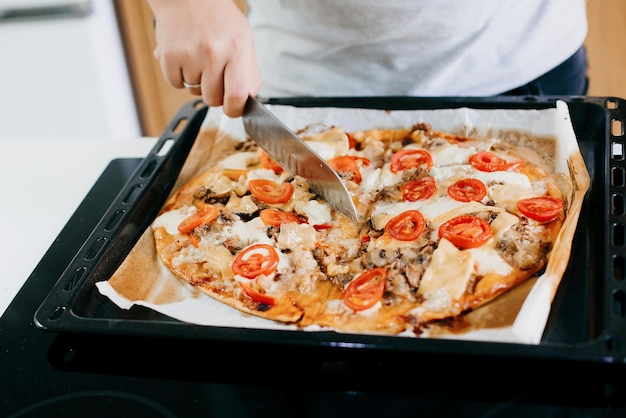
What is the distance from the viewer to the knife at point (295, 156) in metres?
1.60

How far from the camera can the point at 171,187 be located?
1.84 m

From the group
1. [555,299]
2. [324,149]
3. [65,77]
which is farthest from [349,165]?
[65,77]

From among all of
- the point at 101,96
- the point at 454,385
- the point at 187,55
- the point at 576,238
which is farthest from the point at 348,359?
the point at 101,96

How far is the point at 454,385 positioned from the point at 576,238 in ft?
1.53

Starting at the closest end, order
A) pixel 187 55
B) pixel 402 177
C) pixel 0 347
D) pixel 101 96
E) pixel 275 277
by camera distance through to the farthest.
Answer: pixel 0 347
pixel 275 277
pixel 187 55
pixel 402 177
pixel 101 96

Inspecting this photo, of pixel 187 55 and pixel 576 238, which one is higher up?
pixel 187 55

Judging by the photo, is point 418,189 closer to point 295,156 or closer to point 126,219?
point 295,156

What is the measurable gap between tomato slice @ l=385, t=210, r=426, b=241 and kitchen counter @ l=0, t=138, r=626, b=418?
1.17ft

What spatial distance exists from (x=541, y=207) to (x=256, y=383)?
29.3 inches

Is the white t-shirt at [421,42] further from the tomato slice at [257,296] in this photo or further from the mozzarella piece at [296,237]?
the tomato slice at [257,296]

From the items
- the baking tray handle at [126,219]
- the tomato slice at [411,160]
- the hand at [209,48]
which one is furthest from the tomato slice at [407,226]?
the baking tray handle at [126,219]

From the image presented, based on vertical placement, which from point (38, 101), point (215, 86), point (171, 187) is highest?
point (215, 86)

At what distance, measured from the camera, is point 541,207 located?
5.01 feet

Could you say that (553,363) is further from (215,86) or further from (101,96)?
(101,96)
